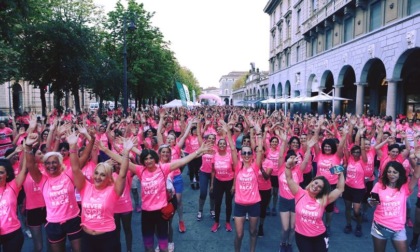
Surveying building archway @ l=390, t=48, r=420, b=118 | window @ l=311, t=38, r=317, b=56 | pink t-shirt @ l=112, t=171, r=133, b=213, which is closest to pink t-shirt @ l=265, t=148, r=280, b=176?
pink t-shirt @ l=112, t=171, r=133, b=213

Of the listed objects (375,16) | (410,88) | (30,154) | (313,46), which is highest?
(313,46)

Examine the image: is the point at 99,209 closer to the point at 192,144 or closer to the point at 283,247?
the point at 283,247

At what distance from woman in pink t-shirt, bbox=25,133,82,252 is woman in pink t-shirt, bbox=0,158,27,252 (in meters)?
0.25

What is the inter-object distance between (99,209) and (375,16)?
20008mm

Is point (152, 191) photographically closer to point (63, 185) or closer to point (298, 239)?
point (63, 185)

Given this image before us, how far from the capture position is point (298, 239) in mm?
3789

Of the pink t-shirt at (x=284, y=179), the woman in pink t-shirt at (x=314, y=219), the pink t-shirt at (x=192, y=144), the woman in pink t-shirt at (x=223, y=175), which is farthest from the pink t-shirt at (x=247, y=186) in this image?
the pink t-shirt at (x=192, y=144)

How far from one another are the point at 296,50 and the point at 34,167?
32.1m

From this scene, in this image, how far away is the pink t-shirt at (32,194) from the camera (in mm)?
4332

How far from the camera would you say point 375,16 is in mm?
18016

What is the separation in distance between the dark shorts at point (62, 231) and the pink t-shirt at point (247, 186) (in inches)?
90.9

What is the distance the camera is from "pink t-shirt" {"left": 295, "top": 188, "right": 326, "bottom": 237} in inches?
145

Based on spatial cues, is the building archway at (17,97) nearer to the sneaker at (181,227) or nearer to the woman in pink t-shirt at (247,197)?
the sneaker at (181,227)

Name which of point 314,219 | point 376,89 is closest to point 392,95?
point 376,89
